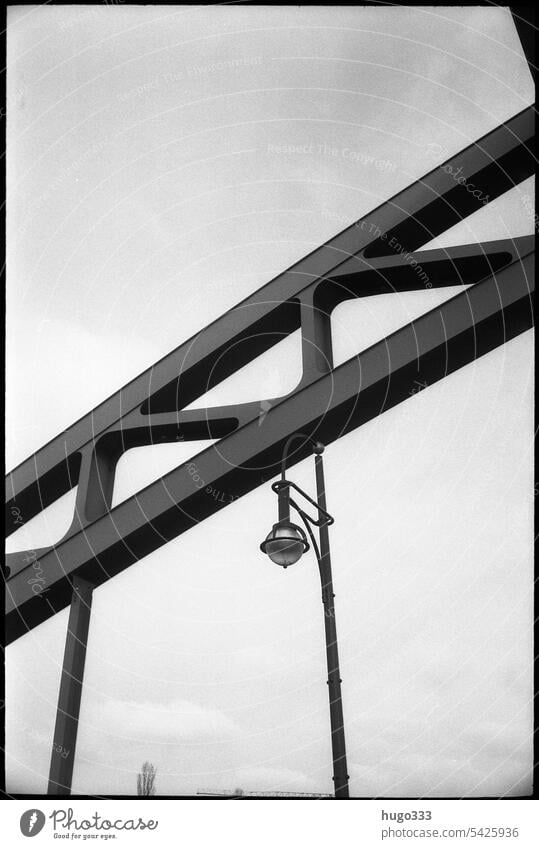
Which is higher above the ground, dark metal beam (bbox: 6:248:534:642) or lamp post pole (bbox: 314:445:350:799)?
dark metal beam (bbox: 6:248:534:642)

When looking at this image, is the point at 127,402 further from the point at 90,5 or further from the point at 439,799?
the point at 439,799

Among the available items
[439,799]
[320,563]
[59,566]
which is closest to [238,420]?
[320,563]

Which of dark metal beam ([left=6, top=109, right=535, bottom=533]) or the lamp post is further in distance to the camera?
dark metal beam ([left=6, top=109, right=535, bottom=533])

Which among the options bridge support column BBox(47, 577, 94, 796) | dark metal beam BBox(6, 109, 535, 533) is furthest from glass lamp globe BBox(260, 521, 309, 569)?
bridge support column BBox(47, 577, 94, 796)

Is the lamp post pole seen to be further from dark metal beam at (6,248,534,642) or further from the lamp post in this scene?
dark metal beam at (6,248,534,642)

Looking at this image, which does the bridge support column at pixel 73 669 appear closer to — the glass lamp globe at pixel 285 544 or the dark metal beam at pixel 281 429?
the dark metal beam at pixel 281 429

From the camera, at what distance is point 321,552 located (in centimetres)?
768

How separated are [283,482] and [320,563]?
77 centimetres

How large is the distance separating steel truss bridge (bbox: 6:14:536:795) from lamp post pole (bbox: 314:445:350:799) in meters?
0.62

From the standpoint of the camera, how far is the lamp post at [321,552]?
21.4ft

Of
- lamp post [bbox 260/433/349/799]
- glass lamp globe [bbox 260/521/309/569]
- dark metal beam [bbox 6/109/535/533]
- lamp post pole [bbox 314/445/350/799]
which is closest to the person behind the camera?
lamp post pole [bbox 314/445/350/799]

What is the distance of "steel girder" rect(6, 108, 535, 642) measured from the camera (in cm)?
670

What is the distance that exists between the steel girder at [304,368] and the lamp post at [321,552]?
0.83ft

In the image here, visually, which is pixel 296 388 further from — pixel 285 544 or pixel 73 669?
pixel 73 669
